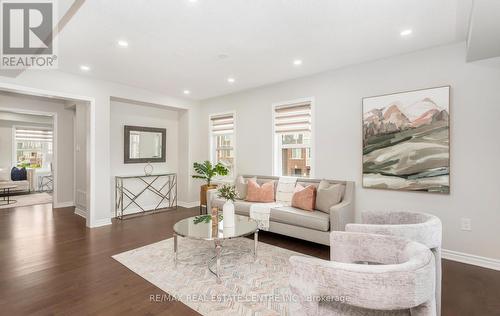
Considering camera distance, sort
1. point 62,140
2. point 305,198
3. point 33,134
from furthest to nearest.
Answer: point 33,134 → point 62,140 → point 305,198

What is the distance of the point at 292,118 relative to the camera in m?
4.67

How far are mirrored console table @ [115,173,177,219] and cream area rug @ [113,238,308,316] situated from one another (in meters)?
2.30

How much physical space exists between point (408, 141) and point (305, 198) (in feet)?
5.24

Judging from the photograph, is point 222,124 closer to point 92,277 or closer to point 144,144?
point 144,144

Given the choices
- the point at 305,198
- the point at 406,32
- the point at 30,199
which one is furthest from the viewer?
the point at 30,199

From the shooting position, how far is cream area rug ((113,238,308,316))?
Result: 86.6 inches

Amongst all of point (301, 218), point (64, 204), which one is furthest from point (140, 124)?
point (301, 218)

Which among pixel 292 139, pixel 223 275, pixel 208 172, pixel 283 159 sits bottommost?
pixel 223 275

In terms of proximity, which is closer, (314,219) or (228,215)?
(228,215)

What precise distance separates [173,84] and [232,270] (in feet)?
12.0

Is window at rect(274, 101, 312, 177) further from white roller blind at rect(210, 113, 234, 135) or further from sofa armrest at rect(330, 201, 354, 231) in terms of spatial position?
white roller blind at rect(210, 113, 234, 135)

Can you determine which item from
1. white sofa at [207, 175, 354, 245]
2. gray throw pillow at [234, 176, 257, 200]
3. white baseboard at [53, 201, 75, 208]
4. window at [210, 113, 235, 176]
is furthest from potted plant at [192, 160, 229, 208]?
white baseboard at [53, 201, 75, 208]

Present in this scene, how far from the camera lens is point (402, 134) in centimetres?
342

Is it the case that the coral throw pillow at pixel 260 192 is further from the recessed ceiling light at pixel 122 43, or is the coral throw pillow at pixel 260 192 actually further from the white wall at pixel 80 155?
the white wall at pixel 80 155
